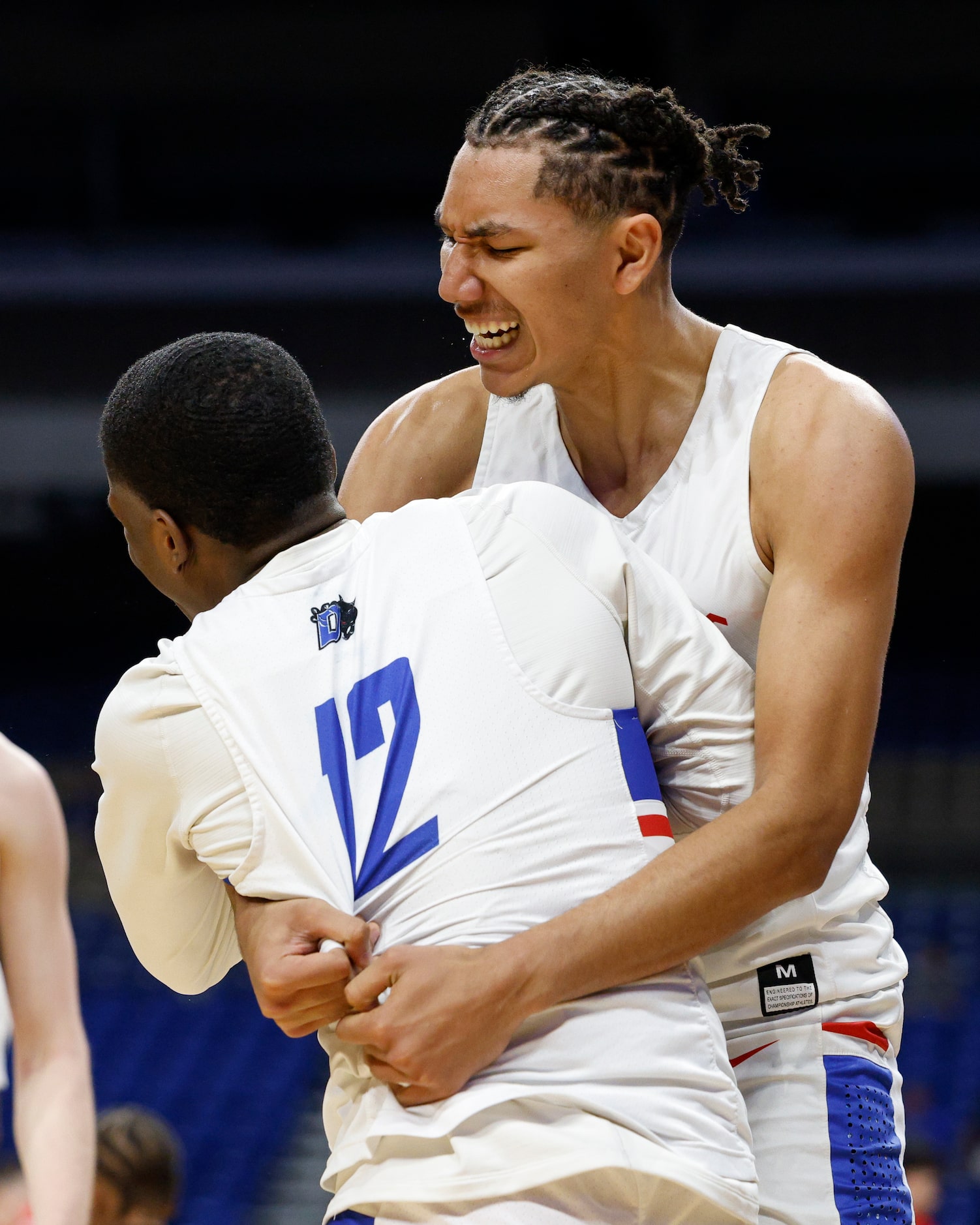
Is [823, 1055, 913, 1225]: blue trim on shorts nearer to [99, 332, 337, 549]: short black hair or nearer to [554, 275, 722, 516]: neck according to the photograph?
[554, 275, 722, 516]: neck

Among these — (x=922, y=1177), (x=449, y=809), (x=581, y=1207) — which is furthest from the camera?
(x=922, y=1177)

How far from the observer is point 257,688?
61.9 inches

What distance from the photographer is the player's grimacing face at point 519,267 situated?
2008 mm

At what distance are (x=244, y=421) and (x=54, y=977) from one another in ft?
2.03

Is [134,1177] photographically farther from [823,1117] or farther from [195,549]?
[195,549]

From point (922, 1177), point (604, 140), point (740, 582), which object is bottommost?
point (922, 1177)

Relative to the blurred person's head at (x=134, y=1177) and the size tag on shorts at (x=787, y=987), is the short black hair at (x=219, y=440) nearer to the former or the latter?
the size tag on shorts at (x=787, y=987)

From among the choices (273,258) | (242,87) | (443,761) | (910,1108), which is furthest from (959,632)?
(443,761)

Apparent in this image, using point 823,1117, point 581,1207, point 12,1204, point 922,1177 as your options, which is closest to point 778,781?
point 823,1117

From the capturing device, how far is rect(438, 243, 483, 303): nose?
2.04 metres

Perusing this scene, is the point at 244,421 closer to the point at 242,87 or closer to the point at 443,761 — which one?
the point at 443,761

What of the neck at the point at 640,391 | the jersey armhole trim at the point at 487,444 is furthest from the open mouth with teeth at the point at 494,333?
the jersey armhole trim at the point at 487,444

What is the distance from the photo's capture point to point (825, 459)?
1.92 m

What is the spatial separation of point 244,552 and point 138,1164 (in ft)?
7.63
